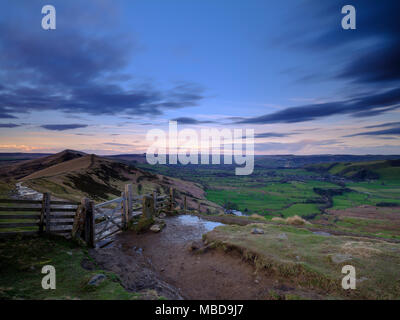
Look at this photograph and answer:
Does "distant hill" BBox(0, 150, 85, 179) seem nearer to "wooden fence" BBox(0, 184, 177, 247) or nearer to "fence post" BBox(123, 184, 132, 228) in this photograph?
"fence post" BBox(123, 184, 132, 228)

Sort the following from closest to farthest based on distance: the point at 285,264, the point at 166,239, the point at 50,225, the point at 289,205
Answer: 1. the point at 285,264
2. the point at 50,225
3. the point at 166,239
4. the point at 289,205

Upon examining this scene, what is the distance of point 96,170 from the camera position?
51531mm

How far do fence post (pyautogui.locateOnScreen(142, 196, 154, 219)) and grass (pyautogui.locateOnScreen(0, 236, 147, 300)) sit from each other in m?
Result: 5.80

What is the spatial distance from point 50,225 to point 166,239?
619 cm

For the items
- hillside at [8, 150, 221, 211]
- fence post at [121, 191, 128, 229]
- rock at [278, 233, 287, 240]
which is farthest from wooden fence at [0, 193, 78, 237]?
hillside at [8, 150, 221, 211]

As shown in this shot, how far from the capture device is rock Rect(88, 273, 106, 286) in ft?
19.0

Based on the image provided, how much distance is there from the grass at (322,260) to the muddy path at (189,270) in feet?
1.72

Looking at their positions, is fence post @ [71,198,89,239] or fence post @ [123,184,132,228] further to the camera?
fence post @ [123,184,132,228]

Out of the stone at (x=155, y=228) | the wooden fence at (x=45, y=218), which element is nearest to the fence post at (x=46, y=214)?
the wooden fence at (x=45, y=218)

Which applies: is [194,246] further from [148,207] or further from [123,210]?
[123,210]
